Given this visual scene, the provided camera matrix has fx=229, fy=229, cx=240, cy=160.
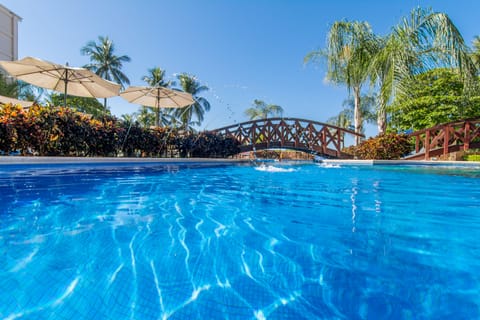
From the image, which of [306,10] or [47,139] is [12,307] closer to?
[47,139]

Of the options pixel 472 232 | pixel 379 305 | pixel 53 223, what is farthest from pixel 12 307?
pixel 472 232

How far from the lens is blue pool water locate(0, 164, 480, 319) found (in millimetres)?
1119

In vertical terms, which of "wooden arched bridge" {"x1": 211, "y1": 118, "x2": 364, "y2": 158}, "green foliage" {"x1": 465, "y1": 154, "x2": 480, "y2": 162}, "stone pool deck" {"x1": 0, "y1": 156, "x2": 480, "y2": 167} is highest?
"wooden arched bridge" {"x1": 211, "y1": 118, "x2": 364, "y2": 158}

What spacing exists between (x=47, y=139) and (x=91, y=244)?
6.32 m

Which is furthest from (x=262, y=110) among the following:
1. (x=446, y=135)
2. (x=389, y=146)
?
(x=446, y=135)

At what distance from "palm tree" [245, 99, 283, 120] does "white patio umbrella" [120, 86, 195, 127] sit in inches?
718

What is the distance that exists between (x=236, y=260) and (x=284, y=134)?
589 inches

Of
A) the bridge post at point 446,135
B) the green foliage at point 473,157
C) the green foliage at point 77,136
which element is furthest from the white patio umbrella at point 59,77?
the green foliage at point 473,157

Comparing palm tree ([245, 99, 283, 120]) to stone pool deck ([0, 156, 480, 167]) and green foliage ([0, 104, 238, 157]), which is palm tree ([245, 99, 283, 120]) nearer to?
stone pool deck ([0, 156, 480, 167])

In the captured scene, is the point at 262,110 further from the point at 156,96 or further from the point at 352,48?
the point at 156,96

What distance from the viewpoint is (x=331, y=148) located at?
1509cm

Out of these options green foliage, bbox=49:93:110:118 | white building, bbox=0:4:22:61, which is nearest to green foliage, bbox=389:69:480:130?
green foliage, bbox=49:93:110:118

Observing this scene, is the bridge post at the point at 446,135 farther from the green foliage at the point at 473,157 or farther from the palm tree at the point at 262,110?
the palm tree at the point at 262,110

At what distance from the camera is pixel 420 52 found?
8.12 meters
